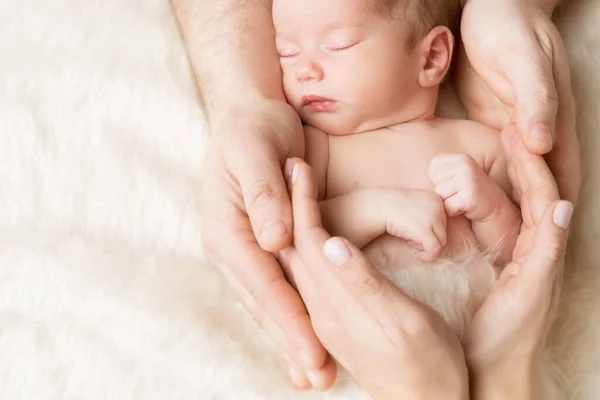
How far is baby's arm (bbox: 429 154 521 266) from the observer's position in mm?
943

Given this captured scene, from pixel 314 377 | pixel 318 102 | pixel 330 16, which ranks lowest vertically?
pixel 314 377

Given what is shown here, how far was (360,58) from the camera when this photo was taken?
40.0 inches

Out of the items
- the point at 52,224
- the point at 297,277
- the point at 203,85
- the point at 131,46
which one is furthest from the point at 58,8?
the point at 297,277

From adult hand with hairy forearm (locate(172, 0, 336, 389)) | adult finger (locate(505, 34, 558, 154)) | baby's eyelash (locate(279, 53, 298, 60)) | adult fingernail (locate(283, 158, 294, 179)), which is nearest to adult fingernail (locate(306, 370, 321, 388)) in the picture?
adult hand with hairy forearm (locate(172, 0, 336, 389))

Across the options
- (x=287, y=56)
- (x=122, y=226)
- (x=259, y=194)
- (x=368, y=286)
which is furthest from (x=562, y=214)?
(x=122, y=226)

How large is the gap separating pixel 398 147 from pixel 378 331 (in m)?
0.39

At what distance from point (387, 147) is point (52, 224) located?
51cm

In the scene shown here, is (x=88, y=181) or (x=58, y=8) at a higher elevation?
(x=58, y=8)

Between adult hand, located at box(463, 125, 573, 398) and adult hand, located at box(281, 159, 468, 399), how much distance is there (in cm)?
4

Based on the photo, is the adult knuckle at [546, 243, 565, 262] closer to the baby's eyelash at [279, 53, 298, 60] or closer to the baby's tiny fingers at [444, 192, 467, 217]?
the baby's tiny fingers at [444, 192, 467, 217]

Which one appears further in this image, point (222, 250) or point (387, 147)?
point (387, 147)

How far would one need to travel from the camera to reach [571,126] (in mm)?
966

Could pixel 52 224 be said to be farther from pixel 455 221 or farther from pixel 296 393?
pixel 455 221

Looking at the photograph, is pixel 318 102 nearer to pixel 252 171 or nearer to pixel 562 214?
pixel 252 171
